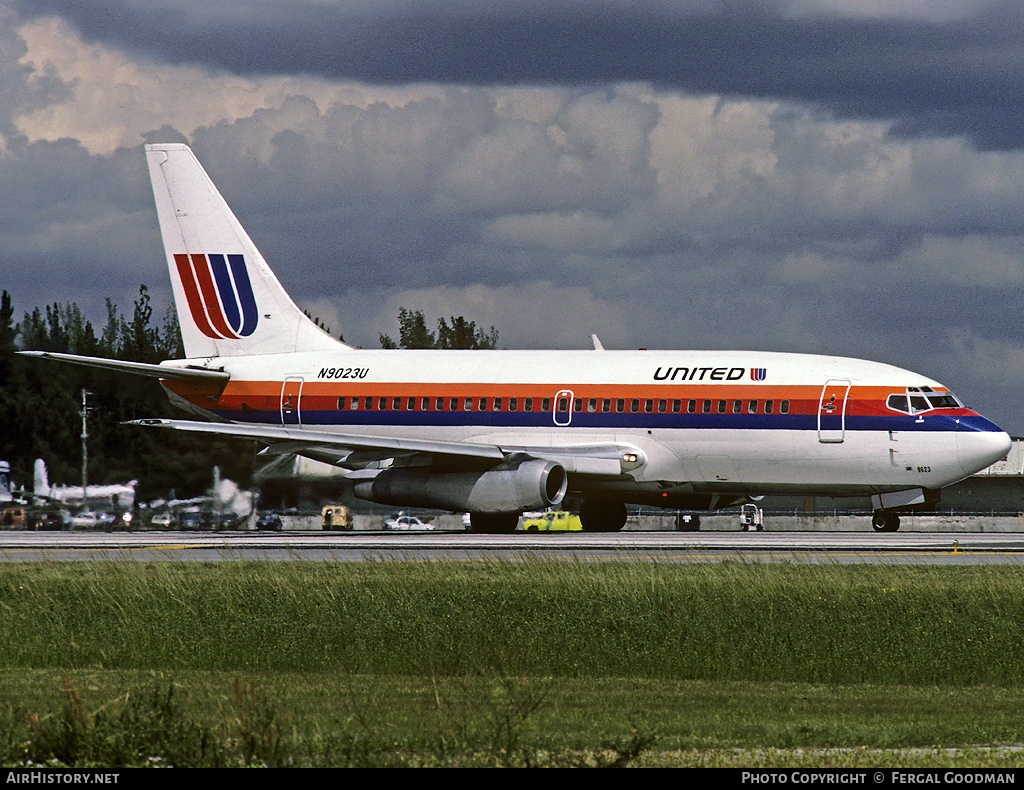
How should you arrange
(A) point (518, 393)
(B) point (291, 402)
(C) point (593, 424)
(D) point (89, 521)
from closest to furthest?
(C) point (593, 424) < (A) point (518, 393) < (B) point (291, 402) < (D) point (89, 521)

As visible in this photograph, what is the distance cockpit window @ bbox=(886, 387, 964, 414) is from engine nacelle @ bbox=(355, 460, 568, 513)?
8.96 m

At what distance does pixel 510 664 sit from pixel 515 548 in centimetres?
1645

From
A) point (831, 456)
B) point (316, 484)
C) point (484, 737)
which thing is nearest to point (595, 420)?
point (831, 456)

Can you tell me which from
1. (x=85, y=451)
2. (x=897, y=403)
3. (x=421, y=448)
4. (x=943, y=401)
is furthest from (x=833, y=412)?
(x=85, y=451)

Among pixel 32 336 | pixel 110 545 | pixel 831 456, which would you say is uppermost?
pixel 32 336

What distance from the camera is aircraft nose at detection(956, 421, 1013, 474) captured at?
40.9 metres

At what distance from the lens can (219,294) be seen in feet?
170

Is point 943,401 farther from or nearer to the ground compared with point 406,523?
farther from the ground

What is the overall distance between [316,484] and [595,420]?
36.0 feet

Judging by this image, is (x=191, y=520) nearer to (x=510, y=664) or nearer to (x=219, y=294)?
(x=219, y=294)

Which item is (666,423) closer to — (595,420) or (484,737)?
(595,420)

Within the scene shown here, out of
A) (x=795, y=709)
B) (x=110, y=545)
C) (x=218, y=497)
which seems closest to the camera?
(x=795, y=709)

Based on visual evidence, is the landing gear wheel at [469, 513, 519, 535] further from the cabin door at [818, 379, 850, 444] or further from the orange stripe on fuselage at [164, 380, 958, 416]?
the cabin door at [818, 379, 850, 444]
